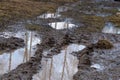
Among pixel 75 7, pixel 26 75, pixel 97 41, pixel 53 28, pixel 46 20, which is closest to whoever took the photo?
pixel 26 75

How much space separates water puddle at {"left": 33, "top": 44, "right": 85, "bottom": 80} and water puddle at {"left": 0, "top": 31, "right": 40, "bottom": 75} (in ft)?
2.49

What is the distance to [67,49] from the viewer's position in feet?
37.9

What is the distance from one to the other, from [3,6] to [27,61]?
30.5ft

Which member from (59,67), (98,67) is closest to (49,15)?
(98,67)

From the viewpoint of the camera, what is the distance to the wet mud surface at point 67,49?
9.25m

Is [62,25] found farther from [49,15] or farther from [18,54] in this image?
[18,54]

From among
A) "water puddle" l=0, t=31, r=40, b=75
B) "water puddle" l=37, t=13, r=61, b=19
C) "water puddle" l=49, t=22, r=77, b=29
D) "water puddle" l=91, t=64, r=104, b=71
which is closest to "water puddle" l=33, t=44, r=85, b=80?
"water puddle" l=91, t=64, r=104, b=71

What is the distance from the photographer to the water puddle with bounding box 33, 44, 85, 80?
8.95 m

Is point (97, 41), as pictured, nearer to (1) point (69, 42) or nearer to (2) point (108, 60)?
(1) point (69, 42)

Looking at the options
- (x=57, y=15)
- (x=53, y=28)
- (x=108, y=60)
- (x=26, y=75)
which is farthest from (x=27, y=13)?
(x=26, y=75)

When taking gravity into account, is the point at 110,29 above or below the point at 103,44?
below

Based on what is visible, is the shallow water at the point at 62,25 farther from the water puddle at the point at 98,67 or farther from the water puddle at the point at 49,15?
the water puddle at the point at 98,67

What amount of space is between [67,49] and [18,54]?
6.58 ft

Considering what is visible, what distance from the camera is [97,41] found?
1287 centimetres
